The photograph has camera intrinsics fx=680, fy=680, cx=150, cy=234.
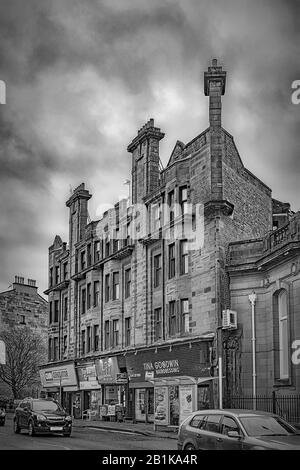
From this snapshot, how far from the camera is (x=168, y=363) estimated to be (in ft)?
115

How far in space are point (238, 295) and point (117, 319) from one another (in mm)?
12674

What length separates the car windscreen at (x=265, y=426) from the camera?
47.4 ft

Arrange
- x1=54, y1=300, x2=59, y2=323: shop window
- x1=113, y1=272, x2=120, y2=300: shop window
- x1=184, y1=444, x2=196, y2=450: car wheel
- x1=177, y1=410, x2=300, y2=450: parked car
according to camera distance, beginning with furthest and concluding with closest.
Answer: x1=54, y1=300, x2=59, y2=323: shop window
x1=113, y1=272, x2=120, y2=300: shop window
x1=184, y1=444, x2=196, y2=450: car wheel
x1=177, y1=410, x2=300, y2=450: parked car

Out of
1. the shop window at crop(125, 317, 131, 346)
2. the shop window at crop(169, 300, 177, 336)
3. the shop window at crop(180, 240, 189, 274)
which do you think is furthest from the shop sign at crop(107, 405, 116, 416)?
the shop window at crop(180, 240, 189, 274)

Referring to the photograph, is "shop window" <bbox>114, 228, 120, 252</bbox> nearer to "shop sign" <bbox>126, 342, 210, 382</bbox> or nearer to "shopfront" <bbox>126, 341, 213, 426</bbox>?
"shop sign" <bbox>126, 342, 210, 382</bbox>

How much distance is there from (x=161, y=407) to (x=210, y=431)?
57.6 feet

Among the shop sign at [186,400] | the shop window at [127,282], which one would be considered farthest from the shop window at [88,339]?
the shop sign at [186,400]

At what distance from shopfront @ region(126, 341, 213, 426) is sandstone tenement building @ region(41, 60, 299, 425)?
0.06m

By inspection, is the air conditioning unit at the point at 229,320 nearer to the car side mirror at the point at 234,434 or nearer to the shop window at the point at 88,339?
the car side mirror at the point at 234,434

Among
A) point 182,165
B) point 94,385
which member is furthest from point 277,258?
point 94,385

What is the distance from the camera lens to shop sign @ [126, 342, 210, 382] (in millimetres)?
32125

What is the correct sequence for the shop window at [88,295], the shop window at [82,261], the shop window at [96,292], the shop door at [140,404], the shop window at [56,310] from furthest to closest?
the shop window at [56,310]
the shop window at [82,261]
the shop window at [88,295]
the shop window at [96,292]
the shop door at [140,404]

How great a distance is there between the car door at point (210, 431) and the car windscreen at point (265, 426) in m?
0.69

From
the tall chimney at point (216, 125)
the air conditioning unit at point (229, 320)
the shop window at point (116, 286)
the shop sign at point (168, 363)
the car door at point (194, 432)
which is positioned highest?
the tall chimney at point (216, 125)
